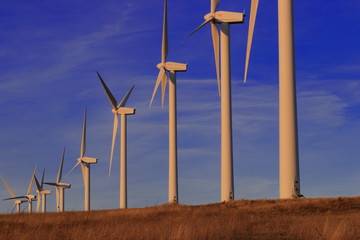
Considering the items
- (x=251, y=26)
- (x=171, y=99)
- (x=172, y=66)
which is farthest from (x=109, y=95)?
(x=251, y=26)

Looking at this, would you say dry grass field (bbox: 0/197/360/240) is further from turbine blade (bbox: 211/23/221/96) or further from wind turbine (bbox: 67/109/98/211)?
wind turbine (bbox: 67/109/98/211)

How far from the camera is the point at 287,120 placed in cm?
3769

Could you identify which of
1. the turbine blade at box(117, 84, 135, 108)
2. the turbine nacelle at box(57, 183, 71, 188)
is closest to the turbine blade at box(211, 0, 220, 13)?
the turbine blade at box(117, 84, 135, 108)

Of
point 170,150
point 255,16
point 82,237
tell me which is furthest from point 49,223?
point 170,150

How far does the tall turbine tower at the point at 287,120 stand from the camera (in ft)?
123

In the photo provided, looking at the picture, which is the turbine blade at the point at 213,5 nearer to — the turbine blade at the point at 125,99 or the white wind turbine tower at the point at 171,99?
the white wind turbine tower at the point at 171,99

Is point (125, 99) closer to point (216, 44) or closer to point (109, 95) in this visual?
point (109, 95)

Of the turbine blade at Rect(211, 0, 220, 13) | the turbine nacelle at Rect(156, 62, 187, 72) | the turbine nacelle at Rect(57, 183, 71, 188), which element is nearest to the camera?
the turbine blade at Rect(211, 0, 220, 13)

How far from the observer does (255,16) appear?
148 feet

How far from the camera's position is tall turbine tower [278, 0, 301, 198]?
3762cm

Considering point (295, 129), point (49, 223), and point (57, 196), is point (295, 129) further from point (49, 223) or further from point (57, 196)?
point (57, 196)

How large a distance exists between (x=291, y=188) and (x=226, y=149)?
15812 millimetres

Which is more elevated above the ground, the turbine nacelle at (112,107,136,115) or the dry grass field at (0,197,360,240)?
the turbine nacelle at (112,107,136,115)

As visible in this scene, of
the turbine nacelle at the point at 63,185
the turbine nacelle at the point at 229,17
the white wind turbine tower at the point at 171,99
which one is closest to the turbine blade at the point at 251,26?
the turbine nacelle at the point at 229,17
